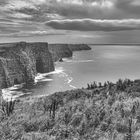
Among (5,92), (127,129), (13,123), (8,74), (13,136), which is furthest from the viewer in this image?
(8,74)

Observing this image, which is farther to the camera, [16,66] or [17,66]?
[17,66]

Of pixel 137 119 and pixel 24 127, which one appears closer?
pixel 24 127

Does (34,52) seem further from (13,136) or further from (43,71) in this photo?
(13,136)

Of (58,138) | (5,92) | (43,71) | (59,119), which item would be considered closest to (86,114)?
(59,119)

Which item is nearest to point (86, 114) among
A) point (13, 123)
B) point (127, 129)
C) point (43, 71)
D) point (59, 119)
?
point (59, 119)

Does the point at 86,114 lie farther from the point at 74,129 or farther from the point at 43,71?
the point at 43,71

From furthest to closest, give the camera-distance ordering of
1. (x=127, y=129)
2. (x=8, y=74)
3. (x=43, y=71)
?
1. (x=43, y=71)
2. (x=8, y=74)
3. (x=127, y=129)

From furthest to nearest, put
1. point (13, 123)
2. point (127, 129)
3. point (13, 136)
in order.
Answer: point (13, 123), point (127, 129), point (13, 136)

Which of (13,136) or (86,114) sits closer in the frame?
(13,136)

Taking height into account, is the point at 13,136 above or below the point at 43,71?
above
